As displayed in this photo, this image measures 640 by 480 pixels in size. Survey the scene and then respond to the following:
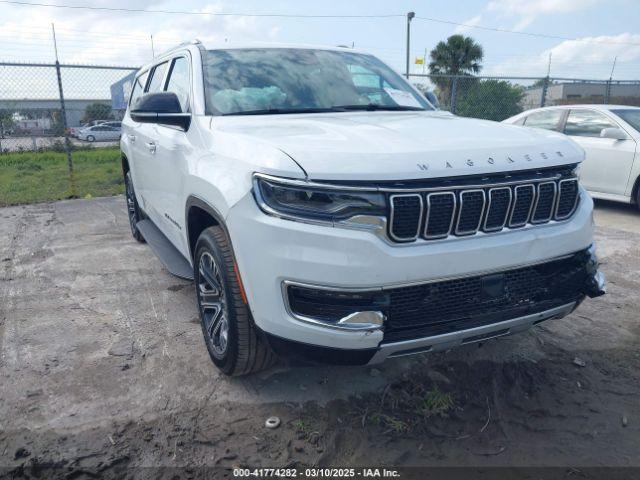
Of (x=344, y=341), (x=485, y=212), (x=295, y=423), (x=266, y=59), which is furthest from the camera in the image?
(x=266, y=59)

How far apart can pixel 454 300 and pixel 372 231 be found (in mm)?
528

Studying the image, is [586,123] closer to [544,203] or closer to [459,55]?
[544,203]

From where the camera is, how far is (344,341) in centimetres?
235

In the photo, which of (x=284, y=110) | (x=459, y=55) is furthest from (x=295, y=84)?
(x=459, y=55)

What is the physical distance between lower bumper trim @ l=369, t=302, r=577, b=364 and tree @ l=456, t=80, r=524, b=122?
11914mm

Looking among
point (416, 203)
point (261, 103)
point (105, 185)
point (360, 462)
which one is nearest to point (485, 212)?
point (416, 203)

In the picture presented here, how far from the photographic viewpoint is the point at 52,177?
1270 centimetres

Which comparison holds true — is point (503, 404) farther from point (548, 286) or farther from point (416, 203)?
point (416, 203)

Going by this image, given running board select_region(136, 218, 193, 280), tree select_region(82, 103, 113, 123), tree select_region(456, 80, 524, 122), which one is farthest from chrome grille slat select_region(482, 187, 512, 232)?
tree select_region(456, 80, 524, 122)

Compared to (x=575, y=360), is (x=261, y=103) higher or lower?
higher

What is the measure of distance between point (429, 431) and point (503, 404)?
49 centimetres

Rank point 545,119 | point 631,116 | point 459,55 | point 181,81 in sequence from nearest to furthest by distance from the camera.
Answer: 1. point 181,81
2. point 631,116
3. point 545,119
4. point 459,55

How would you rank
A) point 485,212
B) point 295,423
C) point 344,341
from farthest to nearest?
1. point 295,423
2. point 485,212
3. point 344,341

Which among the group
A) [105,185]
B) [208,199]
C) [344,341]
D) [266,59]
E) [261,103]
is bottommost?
[105,185]
